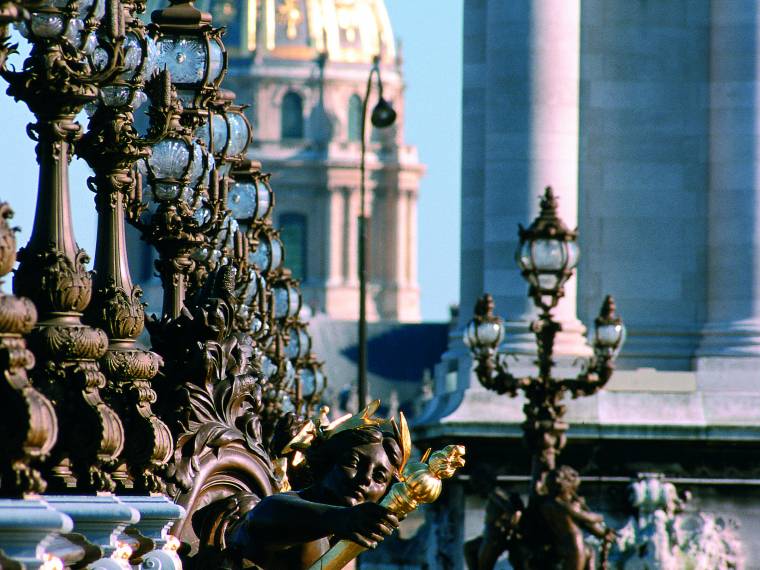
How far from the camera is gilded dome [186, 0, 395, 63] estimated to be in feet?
589

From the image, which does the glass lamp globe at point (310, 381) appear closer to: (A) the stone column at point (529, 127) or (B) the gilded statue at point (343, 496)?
(A) the stone column at point (529, 127)

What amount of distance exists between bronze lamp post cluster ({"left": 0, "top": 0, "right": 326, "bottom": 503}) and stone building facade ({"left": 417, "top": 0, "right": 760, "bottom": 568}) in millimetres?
15916

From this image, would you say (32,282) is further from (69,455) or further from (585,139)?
(585,139)

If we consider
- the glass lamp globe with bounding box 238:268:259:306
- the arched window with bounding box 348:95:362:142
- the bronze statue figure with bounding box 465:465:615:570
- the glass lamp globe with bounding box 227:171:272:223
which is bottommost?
the arched window with bounding box 348:95:362:142

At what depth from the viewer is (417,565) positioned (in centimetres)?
3609

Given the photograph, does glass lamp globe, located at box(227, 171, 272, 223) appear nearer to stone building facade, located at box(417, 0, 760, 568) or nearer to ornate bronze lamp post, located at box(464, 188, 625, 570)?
ornate bronze lamp post, located at box(464, 188, 625, 570)

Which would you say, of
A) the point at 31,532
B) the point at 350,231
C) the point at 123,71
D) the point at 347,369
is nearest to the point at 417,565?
the point at 123,71

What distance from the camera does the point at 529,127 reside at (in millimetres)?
36312

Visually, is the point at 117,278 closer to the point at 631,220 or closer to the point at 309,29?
the point at 631,220

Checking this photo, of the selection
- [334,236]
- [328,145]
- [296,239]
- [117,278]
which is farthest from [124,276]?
[328,145]

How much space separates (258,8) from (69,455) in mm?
170843

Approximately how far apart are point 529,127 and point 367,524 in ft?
84.7

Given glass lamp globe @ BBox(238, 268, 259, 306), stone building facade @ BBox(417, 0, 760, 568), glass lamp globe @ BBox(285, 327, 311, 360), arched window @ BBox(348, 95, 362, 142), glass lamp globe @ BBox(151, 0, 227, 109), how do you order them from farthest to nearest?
arched window @ BBox(348, 95, 362, 142) → stone building facade @ BBox(417, 0, 760, 568) → glass lamp globe @ BBox(285, 327, 311, 360) → glass lamp globe @ BBox(238, 268, 259, 306) → glass lamp globe @ BBox(151, 0, 227, 109)

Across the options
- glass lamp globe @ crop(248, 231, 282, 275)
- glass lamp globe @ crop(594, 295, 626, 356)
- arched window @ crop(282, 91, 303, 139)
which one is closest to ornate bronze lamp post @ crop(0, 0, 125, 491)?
glass lamp globe @ crop(248, 231, 282, 275)
